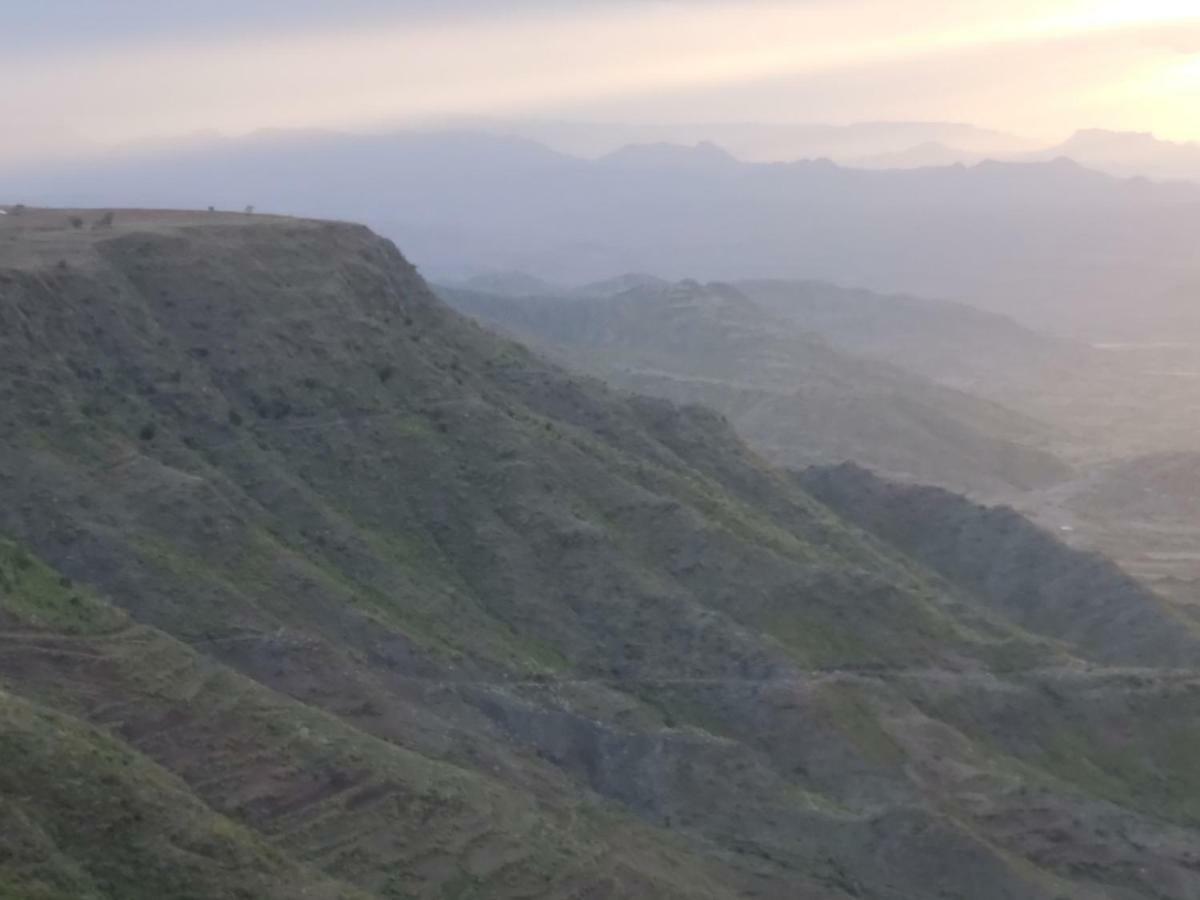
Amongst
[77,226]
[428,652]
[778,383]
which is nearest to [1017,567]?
[428,652]

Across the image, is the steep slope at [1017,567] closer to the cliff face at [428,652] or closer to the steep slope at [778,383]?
the cliff face at [428,652]

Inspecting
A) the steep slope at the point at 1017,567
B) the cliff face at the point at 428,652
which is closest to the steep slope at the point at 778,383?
the steep slope at the point at 1017,567

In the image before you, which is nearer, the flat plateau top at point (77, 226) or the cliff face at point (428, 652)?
the cliff face at point (428, 652)

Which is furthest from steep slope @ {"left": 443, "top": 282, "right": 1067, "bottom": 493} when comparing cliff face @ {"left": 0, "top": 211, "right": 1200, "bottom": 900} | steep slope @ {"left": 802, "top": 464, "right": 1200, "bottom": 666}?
cliff face @ {"left": 0, "top": 211, "right": 1200, "bottom": 900}

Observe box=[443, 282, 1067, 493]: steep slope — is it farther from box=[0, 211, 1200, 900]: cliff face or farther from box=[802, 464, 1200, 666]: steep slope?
box=[0, 211, 1200, 900]: cliff face

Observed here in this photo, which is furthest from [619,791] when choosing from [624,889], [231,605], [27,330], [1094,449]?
[1094,449]
